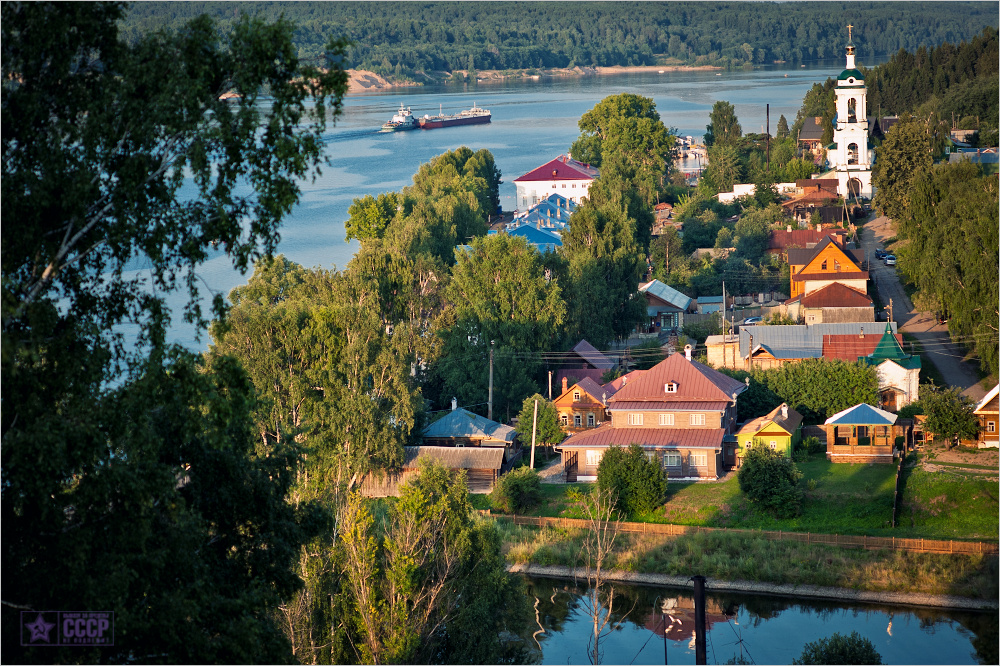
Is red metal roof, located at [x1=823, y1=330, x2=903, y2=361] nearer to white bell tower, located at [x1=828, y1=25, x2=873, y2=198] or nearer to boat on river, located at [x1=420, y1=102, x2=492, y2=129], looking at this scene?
white bell tower, located at [x1=828, y1=25, x2=873, y2=198]

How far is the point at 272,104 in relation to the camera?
7457 mm

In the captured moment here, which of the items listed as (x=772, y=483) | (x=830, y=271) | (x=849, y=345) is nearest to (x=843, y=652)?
(x=772, y=483)

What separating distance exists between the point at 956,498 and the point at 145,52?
17728 mm

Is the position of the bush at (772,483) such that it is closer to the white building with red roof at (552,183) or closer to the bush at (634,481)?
the bush at (634,481)

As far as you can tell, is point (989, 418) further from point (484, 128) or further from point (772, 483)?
point (484, 128)

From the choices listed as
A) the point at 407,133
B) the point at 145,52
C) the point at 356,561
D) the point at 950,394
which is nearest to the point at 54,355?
the point at 145,52

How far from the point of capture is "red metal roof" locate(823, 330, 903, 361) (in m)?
28.0

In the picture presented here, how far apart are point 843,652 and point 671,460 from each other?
Answer: 931cm

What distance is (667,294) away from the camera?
3691 centimetres

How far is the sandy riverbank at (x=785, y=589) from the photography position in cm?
1745

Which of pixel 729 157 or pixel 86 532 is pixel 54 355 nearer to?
pixel 86 532

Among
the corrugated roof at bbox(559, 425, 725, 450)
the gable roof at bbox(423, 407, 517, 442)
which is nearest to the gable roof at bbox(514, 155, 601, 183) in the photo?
the gable roof at bbox(423, 407, 517, 442)

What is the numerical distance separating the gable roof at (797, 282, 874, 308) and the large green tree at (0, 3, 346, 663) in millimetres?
28054

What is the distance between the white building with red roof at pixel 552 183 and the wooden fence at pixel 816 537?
40.9 metres
